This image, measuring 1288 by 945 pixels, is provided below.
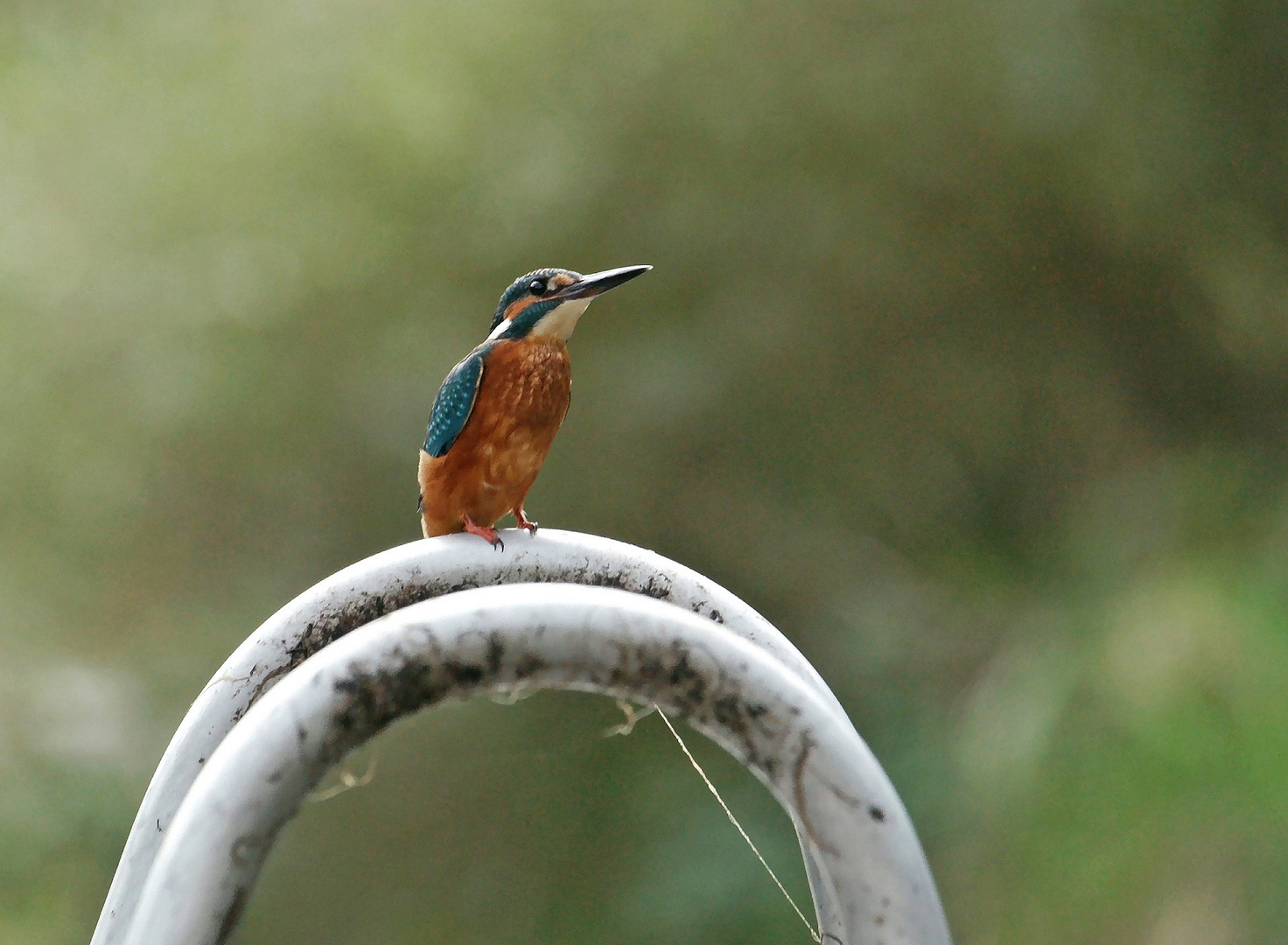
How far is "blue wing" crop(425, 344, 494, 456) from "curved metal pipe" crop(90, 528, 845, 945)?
0.25 metres

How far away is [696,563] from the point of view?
8.29 feet

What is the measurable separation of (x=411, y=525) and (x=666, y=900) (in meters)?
0.93

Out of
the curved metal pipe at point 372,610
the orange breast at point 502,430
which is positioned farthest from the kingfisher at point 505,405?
the curved metal pipe at point 372,610

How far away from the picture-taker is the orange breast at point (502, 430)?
2.89ft

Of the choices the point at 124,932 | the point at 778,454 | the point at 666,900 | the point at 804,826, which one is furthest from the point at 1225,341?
the point at 124,932

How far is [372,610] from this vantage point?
56 centimetres

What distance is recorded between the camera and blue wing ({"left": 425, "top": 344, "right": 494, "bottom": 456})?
0.88m

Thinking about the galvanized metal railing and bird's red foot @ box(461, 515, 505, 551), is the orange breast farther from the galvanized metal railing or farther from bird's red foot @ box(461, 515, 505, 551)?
the galvanized metal railing

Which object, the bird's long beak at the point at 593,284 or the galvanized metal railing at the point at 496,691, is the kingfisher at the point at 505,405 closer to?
the bird's long beak at the point at 593,284

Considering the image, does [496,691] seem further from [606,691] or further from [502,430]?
[502,430]

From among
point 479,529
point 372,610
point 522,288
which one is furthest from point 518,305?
point 372,610

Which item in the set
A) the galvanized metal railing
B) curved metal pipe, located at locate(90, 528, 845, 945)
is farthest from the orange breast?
the galvanized metal railing

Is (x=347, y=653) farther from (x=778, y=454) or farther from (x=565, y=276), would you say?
(x=778, y=454)

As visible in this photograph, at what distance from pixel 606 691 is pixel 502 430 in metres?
0.40
